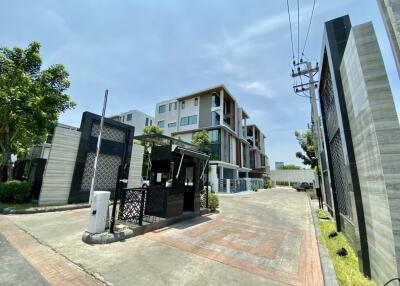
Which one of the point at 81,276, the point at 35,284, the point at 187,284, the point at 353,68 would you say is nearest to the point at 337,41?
the point at 353,68

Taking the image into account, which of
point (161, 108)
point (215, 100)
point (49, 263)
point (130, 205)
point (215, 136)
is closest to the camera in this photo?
point (49, 263)

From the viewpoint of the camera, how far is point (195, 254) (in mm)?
4848

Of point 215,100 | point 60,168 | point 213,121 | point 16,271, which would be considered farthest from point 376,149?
point 215,100

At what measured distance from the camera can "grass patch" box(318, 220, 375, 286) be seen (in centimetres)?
335

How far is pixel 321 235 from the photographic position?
269 inches

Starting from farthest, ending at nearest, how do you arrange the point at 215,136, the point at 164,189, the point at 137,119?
the point at 137,119
the point at 215,136
the point at 164,189

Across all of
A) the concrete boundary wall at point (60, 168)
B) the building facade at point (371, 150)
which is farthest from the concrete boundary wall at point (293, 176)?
the concrete boundary wall at point (60, 168)

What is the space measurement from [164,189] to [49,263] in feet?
13.8

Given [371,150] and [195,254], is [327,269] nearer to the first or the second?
[371,150]

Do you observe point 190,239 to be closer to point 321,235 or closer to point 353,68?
point 321,235

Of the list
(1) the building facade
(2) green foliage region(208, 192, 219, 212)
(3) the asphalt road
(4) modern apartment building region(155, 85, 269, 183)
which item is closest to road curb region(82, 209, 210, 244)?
(3) the asphalt road

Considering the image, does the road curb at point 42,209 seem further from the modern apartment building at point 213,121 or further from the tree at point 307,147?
the tree at point 307,147

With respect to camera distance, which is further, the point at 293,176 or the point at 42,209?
the point at 293,176

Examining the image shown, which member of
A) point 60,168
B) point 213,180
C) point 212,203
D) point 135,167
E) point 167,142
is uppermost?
point 167,142
